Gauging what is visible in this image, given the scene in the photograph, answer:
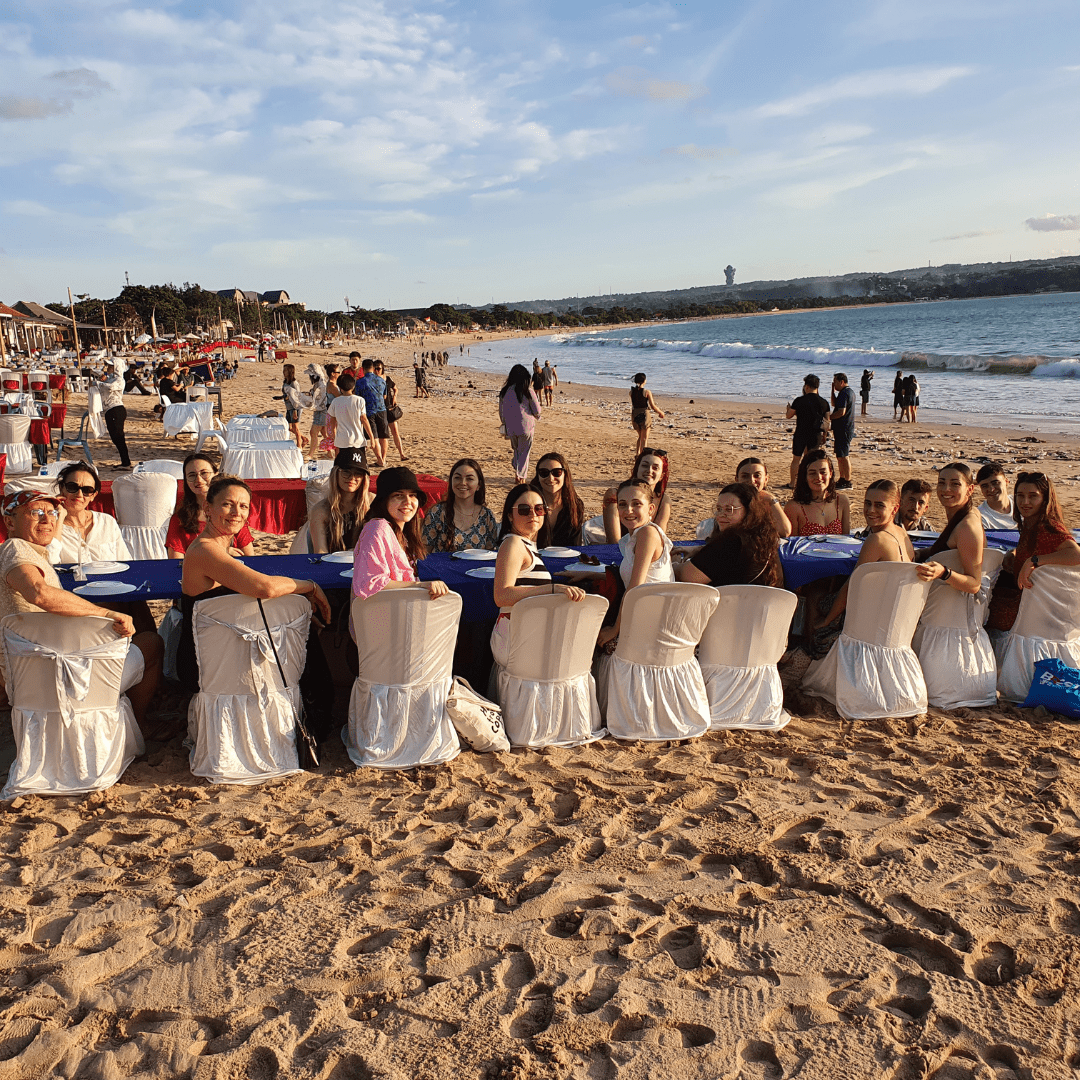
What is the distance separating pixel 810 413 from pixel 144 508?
21.5 ft

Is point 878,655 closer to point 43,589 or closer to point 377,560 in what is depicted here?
point 377,560

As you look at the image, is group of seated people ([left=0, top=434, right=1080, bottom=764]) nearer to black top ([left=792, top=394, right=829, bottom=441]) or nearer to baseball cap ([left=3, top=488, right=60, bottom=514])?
baseball cap ([left=3, top=488, right=60, bottom=514])

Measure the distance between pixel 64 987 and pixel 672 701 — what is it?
249cm

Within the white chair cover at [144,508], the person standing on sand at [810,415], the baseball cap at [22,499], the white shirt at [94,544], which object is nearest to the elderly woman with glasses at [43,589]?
the baseball cap at [22,499]

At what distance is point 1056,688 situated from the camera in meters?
4.02

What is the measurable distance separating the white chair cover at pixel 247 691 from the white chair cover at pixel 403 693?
263mm

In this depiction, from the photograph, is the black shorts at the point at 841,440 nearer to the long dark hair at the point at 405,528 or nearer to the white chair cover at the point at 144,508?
the long dark hair at the point at 405,528

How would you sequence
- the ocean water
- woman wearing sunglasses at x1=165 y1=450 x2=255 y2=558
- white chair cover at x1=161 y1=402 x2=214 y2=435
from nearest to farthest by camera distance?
woman wearing sunglasses at x1=165 y1=450 x2=255 y2=558 → white chair cover at x1=161 y1=402 x2=214 y2=435 → the ocean water

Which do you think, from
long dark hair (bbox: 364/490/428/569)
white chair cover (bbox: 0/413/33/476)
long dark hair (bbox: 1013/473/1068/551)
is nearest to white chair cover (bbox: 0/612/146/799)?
long dark hair (bbox: 364/490/428/569)

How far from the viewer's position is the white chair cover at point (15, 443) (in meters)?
9.79

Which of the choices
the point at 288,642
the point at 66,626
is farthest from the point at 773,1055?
the point at 66,626

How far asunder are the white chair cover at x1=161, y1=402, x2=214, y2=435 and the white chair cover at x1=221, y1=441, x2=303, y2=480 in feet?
15.8

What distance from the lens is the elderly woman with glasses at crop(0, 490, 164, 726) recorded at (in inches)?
122

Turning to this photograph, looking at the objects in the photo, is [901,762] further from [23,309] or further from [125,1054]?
[23,309]
